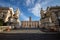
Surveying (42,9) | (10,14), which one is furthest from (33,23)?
(10,14)

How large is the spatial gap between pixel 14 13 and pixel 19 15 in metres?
1.96

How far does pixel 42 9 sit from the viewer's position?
3944 cm

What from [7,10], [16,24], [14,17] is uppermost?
[7,10]

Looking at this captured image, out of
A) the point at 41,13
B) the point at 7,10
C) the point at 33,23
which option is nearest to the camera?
the point at 7,10

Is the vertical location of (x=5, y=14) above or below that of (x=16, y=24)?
above

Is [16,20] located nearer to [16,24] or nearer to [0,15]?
[16,24]

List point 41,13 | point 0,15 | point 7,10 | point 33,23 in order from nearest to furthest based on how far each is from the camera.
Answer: point 0,15, point 7,10, point 41,13, point 33,23

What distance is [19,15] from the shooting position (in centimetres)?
3825

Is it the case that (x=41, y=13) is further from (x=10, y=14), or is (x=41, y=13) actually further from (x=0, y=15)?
(x=0, y=15)

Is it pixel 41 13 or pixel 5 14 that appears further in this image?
pixel 41 13

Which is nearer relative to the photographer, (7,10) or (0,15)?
(0,15)

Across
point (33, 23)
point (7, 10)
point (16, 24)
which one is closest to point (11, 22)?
point (16, 24)

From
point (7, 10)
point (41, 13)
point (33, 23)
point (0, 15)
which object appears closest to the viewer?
point (0, 15)

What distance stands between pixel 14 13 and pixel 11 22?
511cm
